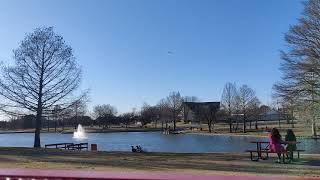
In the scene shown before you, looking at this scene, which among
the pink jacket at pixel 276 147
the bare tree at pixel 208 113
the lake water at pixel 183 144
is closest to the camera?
the pink jacket at pixel 276 147

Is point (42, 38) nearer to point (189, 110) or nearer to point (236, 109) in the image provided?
point (236, 109)

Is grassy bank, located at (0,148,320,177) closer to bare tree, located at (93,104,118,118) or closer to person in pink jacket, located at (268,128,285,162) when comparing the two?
person in pink jacket, located at (268,128,285,162)

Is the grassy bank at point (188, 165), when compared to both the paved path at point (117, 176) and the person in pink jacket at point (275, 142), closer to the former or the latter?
the person in pink jacket at point (275, 142)

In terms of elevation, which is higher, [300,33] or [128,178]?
[300,33]

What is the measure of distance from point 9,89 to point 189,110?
376 ft

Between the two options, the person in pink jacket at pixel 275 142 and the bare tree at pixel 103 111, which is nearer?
Result: the person in pink jacket at pixel 275 142

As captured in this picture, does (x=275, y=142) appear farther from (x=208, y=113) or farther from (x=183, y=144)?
(x=208, y=113)

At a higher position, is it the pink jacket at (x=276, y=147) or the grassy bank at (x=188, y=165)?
the pink jacket at (x=276, y=147)

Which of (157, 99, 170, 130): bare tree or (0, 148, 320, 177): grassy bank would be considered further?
(157, 99, 170, 130): bare tree

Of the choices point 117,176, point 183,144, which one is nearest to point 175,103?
point 183,144

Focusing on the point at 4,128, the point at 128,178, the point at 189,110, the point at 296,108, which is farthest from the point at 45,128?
the point at 128,178

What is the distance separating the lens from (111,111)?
166250 mm

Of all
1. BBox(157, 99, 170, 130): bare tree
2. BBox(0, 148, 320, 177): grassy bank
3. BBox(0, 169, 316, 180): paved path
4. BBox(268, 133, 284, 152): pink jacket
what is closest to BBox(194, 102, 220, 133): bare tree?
BBox(157, 99, 170, 130): bare tree

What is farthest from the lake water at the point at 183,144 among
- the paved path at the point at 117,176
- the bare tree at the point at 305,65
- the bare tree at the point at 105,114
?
the bare tree at the point at 105,114
